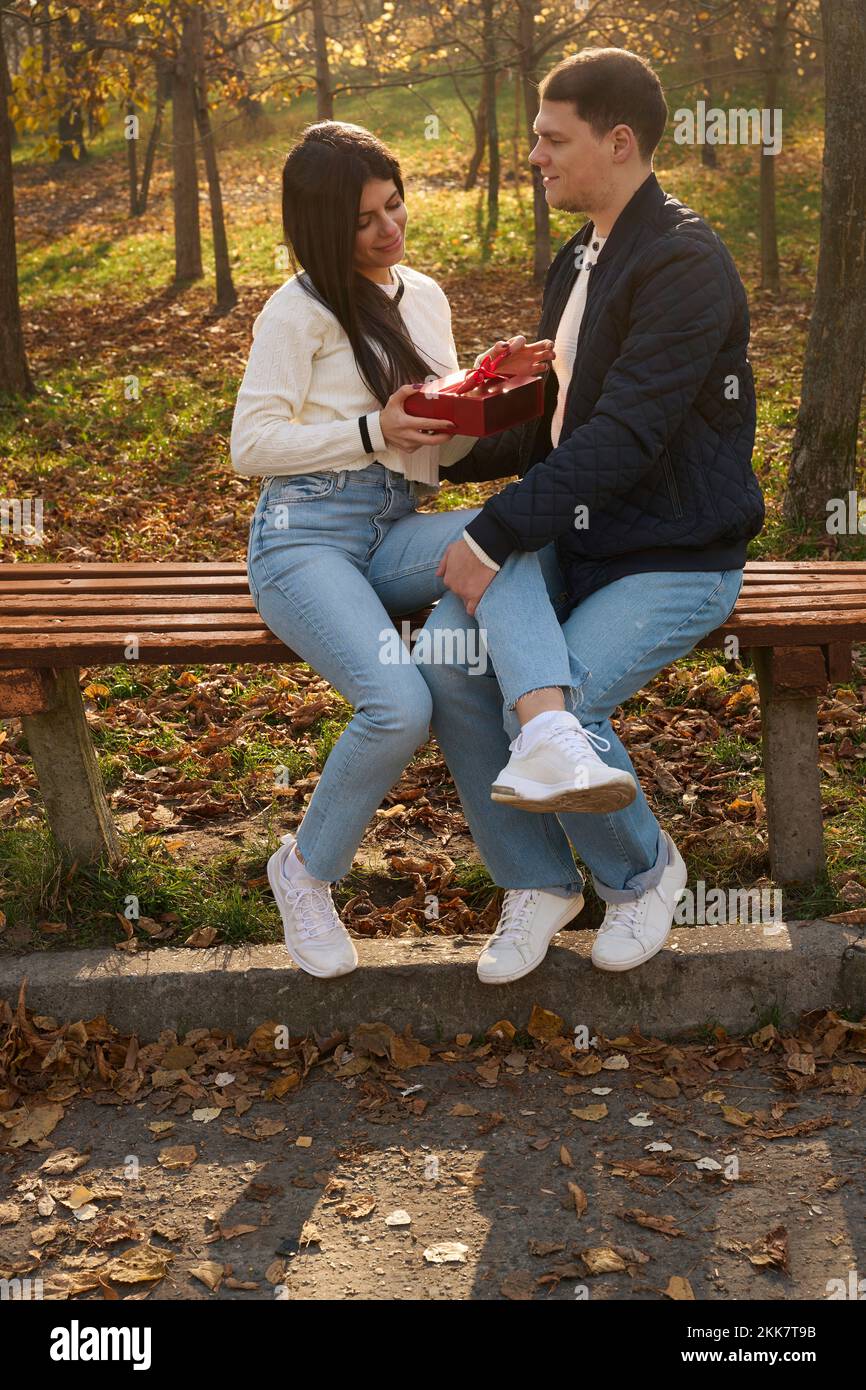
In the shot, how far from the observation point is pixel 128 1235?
261cm

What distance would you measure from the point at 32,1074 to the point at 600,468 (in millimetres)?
1853

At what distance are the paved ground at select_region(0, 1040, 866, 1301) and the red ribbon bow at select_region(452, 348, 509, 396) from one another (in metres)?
1.53

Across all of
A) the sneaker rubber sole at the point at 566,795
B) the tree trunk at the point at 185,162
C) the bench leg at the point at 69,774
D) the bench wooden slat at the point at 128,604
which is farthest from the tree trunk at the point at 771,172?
the sneaker rubber sole at the point at 566,795

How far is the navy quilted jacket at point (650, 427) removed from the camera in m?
2.96

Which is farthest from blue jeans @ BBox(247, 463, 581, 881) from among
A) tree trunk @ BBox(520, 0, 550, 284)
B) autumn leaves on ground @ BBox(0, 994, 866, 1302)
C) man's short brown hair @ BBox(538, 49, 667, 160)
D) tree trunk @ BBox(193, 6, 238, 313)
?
tree trunk @ BBox(193, 6, 238, 313)

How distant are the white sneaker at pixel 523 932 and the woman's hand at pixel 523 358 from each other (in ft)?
3.98

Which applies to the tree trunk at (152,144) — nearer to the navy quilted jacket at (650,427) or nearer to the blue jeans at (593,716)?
the navy quilted jacket at (650,427)

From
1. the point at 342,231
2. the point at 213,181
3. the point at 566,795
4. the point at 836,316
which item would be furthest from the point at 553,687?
the point at 213,181

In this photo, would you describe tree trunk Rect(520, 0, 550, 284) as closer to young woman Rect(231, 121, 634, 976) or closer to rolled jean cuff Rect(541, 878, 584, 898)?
young woman Rect(231, 121, 634, 976)

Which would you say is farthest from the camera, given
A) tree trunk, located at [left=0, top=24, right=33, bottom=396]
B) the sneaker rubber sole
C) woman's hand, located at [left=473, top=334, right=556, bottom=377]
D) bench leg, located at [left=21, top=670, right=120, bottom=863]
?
tree trunk, located at [left=0, top=24, right=33, bottom=396]

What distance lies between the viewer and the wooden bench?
331 cm

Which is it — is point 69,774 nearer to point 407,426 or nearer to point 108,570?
point 108,570

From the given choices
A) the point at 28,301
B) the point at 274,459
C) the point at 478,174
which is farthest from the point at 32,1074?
the point at 478,174

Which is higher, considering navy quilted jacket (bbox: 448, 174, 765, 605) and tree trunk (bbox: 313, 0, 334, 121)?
tree trunk (bbox: 313, 0, 334, 121)
